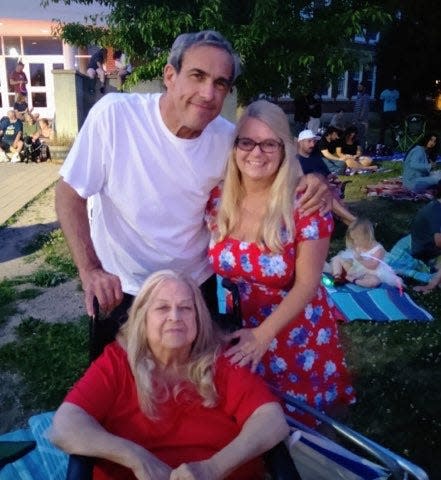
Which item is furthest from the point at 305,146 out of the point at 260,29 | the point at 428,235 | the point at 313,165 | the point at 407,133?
the point at 407,133

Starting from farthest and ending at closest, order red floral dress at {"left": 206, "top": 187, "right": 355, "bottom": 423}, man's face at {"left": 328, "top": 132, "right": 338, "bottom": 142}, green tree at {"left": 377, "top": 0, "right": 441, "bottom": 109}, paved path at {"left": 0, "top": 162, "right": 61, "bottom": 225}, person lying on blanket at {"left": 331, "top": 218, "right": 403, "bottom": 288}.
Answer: green tree at {"left": 377, "top": 0, "right": 441, "bottom": 109} → man's face at {"left": 328, "top": 132, "right": 338, "bottom": 142} → paved path at {"left": 0, "top": 162, "right": 61, "bottom": 225} → person lying on blanket at {"left": 331, "top": 218, "right": 403, "bottom": 288} → red floral dress at {"left": 206, "top": 187, "right": 355, "bottom": 423}

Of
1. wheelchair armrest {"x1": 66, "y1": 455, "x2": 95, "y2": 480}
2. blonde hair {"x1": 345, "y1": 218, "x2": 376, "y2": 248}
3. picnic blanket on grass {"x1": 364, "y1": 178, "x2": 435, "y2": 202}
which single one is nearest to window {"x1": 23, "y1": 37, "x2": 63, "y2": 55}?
picnic blanket on grass {"x1": 364, "y1": 178, "x2": 435, "y2": 202}

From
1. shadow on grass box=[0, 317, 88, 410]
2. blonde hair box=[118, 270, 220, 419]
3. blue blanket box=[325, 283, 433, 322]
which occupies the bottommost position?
blue blanket box=[325, 283, 433, 322]

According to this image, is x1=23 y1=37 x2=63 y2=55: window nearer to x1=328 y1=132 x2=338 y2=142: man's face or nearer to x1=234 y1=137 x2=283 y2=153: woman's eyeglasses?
x1=328 y1=132 x2=338 y2=142: man's face

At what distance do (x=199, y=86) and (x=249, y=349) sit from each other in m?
1.11

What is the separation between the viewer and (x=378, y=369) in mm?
4254

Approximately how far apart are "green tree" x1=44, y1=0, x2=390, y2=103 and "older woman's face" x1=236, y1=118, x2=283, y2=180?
249 inches

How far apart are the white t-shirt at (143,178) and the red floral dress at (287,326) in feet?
0.43

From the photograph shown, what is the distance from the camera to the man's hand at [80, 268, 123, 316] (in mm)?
2203

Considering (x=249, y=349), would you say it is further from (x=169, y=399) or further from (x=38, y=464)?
(x=38, y=464)

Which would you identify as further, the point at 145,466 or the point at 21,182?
the point at 21,182

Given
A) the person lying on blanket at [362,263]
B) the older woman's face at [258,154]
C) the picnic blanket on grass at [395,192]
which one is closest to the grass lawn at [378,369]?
the person lying on blanket at [362,263]

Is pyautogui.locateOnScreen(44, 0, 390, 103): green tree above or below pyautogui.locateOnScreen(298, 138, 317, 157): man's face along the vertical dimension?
above

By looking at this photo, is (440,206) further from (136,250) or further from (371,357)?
(136,250)
